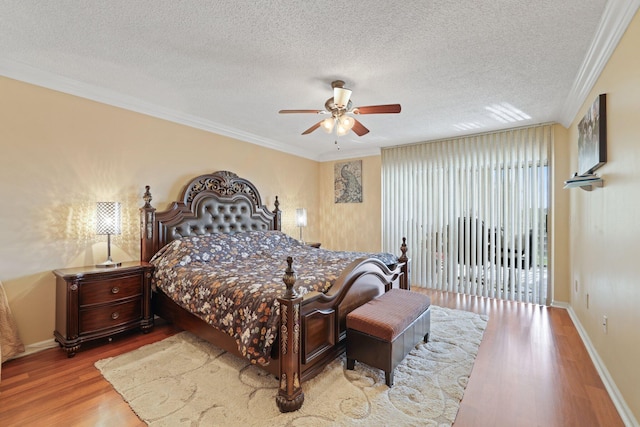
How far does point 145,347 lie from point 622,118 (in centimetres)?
424

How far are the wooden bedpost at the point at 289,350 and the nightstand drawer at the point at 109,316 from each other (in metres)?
1.96

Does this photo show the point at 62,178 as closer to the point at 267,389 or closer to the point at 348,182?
the point at 267,389

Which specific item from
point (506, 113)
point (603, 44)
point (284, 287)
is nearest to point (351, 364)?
point (284, 287)

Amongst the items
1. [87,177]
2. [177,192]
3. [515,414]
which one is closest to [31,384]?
[87,177]

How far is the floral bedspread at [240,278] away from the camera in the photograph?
2020 millimetres

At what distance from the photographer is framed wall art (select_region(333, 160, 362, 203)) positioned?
5.80 m

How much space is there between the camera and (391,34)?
205cm

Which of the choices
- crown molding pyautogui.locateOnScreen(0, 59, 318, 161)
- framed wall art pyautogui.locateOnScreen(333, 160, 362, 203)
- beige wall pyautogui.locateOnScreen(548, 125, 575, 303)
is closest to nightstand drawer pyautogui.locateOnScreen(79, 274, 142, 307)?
crown molding pyautogui.locateOnScreen(0, 59, 318, 161)

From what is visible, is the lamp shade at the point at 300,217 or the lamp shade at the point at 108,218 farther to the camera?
the lamp shade at the point at 300,217

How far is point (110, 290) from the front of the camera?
9.27 ft

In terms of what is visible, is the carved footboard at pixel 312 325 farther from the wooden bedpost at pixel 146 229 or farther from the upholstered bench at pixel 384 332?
the wooden bedpost at pixel 146 229

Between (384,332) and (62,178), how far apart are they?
10.9ft

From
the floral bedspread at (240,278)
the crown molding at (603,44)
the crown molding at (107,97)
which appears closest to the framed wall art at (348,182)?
the crown molding at (107,97)

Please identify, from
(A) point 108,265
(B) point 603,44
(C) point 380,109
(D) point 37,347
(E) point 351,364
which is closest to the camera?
(B) point 603,44
